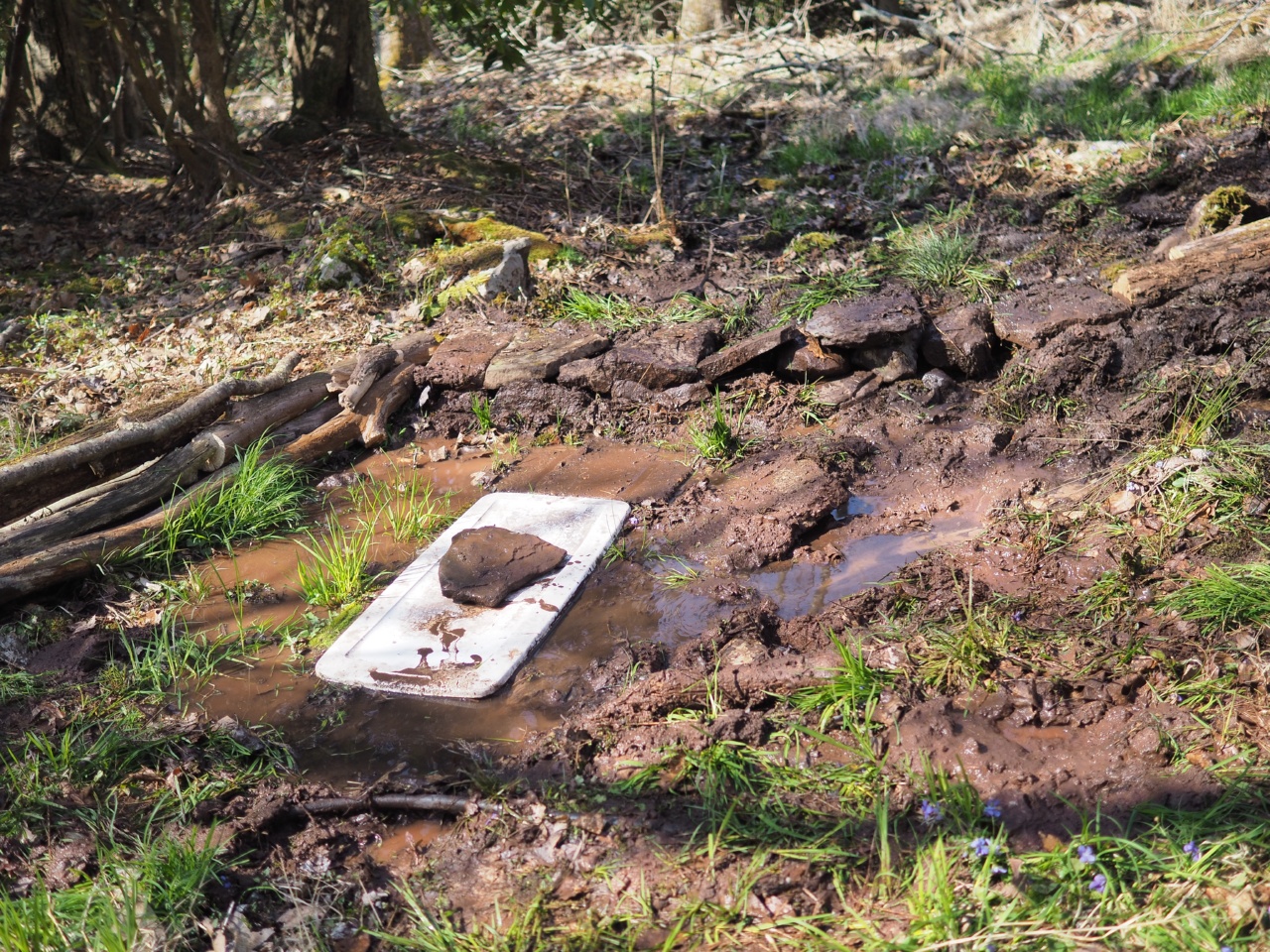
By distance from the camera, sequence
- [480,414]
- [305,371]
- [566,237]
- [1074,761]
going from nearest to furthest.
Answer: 1. [1074,761]
2. [480,414]
3. [305,371]
4. [566,237]

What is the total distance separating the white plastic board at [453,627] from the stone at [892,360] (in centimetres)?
161

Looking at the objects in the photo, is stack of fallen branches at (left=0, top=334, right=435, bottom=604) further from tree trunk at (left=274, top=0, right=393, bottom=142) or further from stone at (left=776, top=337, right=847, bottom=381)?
tree trunk at (left=274, top=0, right=393, bottom=142)

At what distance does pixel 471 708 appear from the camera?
3.21 meters

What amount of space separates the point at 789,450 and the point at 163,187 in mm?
6047

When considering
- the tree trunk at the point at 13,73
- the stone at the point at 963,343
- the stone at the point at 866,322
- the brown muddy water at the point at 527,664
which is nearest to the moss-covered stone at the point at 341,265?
the brown muddy water at the point at 527,664

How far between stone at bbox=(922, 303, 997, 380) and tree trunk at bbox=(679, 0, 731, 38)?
772 centimetres

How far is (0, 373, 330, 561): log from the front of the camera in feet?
13.0

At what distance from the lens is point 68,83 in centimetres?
827

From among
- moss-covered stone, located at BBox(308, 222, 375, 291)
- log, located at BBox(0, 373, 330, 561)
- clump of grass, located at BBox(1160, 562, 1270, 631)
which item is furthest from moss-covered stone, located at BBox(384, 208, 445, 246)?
clump of grass, located at BBox(1160, 562, 1270, 631)

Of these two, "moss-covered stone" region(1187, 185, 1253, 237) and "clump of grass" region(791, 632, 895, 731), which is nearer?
"clump of grass" region(791, 632, 895, 731)

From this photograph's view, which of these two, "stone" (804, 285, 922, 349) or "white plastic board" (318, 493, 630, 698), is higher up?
"stone" (804, 285, 922, 349)

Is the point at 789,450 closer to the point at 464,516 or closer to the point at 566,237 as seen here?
the point at 464,516

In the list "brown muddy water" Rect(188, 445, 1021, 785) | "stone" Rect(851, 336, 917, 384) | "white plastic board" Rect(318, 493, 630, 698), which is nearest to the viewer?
"brown muddy water" Rect(188, 445, 1021, 785)

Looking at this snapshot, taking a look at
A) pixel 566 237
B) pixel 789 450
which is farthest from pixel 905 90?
pixel 789 450
